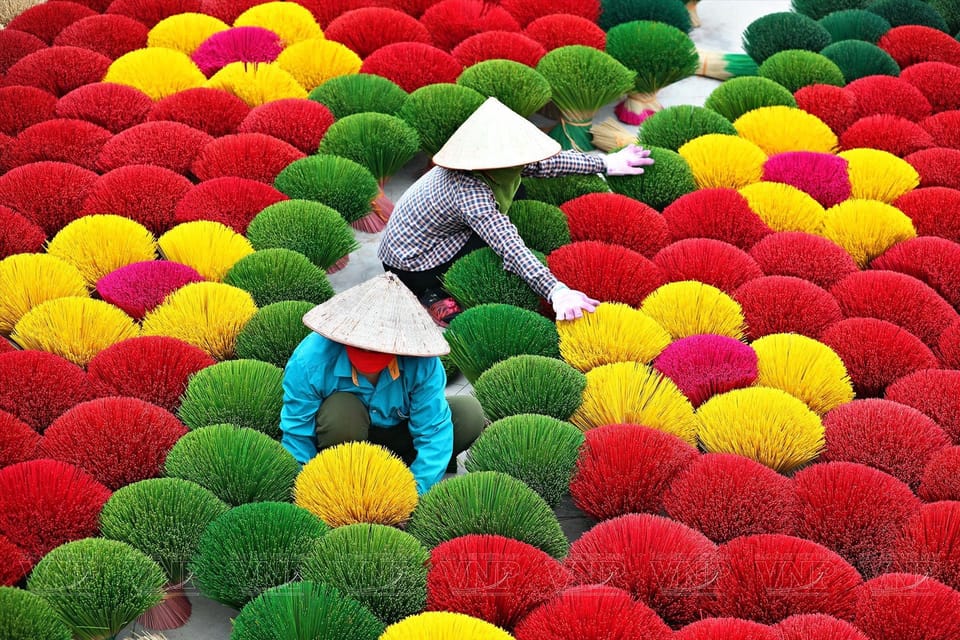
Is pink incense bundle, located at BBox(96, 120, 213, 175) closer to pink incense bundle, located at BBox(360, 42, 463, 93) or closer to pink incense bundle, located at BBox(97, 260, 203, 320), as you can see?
pink incense bundle, located at BBox(97, 260, 203, 320)

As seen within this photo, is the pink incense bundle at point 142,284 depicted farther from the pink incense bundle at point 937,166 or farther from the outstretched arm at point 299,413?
the pink incense bundle at point 937,166

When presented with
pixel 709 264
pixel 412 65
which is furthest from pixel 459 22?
pixel 709 264

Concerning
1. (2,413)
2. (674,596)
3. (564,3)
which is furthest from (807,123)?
(2,413)

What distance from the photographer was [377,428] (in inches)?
86.5

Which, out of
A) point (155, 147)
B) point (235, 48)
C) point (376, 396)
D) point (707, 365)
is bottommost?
point (707, 365)

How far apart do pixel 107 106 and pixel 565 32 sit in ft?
4.59

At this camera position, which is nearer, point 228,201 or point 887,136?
point 228,201

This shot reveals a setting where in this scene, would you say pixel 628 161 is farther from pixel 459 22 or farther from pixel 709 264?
pixel 459 22

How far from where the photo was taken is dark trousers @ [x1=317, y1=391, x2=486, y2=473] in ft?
6.98

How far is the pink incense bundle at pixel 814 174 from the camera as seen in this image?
3.09 metres

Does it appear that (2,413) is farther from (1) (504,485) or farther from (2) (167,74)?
(2) (167,74)

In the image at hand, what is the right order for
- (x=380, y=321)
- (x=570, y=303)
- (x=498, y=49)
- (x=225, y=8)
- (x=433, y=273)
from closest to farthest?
1. (x=380, y=321)
2. (x=570, y=303)
3. (x=433, y=273)
4. (x=498, y=49)
5. (x=225, y=8)

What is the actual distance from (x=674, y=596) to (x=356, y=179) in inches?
58.7

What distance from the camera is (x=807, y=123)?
3.35 m
